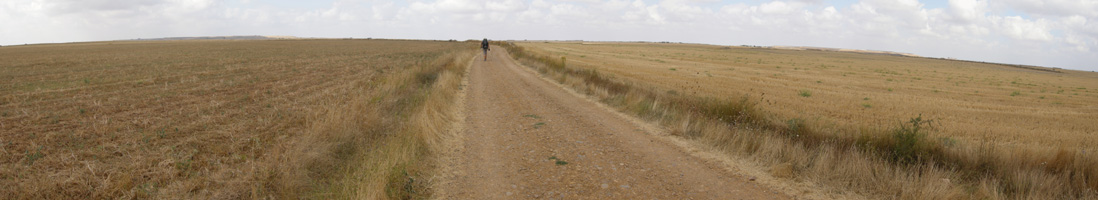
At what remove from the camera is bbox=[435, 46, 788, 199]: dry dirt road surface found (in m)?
5.18

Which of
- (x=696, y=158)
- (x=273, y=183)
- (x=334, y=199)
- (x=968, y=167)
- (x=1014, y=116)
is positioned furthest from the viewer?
(x=1014, y=116)

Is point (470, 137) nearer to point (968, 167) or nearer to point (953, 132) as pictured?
point (968, 167)

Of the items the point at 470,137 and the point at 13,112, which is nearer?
the point at 470,137

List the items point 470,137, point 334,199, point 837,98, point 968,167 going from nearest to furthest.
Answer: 1. point 334,199
2. point 968,167
3. point 470,137
4. point 837,98

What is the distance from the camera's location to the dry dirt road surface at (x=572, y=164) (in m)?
5.18

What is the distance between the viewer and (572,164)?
6.31m

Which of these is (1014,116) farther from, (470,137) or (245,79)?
(245,79)

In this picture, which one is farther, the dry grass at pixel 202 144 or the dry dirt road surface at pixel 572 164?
the dry grass at pixel 202 144

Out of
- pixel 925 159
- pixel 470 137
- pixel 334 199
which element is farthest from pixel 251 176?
pixel 925 159

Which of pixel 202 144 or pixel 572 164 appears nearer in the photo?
pixel 572 164

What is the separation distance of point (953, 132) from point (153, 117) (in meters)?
17.1

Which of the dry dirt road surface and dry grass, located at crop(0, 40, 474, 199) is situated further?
dry grass, located at crop(0, 40, 474, 199)

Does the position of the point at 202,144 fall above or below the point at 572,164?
below

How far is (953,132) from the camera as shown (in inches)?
417
